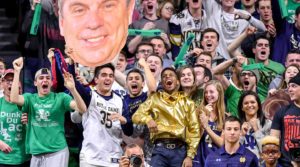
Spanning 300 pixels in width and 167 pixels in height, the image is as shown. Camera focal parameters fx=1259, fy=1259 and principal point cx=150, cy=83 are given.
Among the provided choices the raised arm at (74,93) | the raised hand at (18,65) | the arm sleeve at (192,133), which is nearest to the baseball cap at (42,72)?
the raised hand at (18,65)

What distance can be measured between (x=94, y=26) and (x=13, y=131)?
1913 millimetres

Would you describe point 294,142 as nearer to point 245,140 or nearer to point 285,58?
point 245,140

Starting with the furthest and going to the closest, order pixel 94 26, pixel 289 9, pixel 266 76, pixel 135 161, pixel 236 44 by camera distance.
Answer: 1. pixel 289 9
2. pixel 94 26
3. pixel 236 44
4. pixel 266 76
5. pixel 135 161

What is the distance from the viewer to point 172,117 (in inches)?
498

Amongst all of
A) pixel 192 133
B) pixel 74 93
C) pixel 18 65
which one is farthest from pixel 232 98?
pixel 18 65

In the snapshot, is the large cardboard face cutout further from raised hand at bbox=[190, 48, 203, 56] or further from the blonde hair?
the blonde hair

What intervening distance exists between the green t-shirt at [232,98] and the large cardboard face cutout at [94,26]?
1.53 m

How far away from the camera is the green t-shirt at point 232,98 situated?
13.4 metres

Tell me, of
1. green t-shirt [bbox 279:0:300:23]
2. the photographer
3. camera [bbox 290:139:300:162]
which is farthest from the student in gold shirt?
green t-shirt [bbox 279:0:300:23]

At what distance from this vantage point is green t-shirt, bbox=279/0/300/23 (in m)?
14.5

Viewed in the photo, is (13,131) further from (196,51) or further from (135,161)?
(196,51)

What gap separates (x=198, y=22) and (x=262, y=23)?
2.42 feet

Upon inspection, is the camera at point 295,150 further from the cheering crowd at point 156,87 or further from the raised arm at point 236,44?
the raised arm at point 236,44

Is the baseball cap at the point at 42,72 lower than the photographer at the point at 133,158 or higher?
higher
